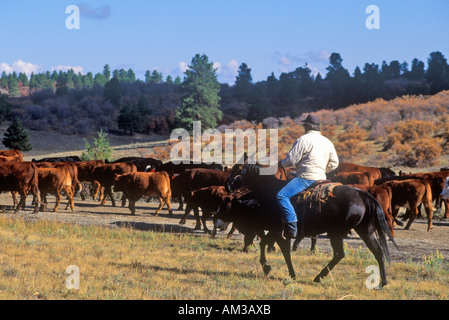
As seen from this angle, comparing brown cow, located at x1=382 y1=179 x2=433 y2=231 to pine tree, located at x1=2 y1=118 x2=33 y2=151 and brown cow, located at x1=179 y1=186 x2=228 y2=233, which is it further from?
pine tree, located at x1=2 y1=118 x2=33 y2=151

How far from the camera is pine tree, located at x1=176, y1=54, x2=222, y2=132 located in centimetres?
5812

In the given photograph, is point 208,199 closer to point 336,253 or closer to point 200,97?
point 336,253

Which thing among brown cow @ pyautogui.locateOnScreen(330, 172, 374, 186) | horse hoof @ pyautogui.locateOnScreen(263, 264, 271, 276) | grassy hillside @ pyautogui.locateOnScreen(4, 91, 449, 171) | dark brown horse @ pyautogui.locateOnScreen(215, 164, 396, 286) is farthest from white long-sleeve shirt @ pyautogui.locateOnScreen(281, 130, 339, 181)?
grassy hillside @ pyautogui.locateOnScreen(4, 91, 449, 171)

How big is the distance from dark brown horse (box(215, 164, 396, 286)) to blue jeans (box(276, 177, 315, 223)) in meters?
0.21

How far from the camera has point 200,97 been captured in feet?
200

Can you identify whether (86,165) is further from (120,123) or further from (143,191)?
(120,123)

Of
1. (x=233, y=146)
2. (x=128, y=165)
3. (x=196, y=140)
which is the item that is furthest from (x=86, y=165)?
(x=196, y=140)

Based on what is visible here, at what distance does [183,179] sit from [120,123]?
198 feet

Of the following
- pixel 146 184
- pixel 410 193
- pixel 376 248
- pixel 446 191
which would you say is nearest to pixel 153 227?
pixel 146 184

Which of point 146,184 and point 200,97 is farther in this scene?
point 200,97

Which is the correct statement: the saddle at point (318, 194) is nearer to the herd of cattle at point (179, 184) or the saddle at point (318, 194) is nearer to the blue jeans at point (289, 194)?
the blue jeans at point (289, 194)

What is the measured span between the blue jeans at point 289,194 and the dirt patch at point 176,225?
3.77 meters

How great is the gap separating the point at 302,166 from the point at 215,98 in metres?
54.3

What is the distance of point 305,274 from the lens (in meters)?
8.43
